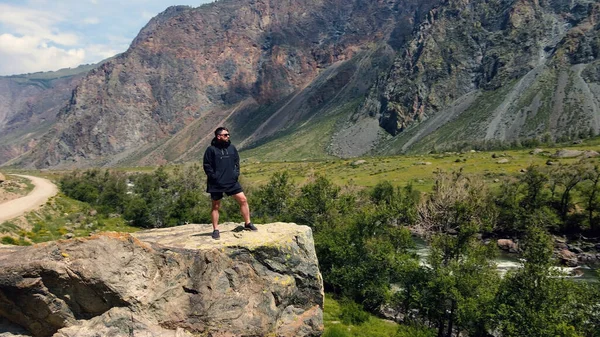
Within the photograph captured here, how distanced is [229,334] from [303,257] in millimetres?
3800

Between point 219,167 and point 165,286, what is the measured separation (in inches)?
182

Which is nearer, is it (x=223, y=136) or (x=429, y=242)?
(x=223, y=136)

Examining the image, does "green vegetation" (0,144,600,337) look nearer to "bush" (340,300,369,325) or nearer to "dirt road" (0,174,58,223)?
"bush" (340,300,369,325)

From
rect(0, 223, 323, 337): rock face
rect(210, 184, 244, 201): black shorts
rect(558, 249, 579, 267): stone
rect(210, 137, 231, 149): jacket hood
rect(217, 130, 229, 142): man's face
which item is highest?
rect(217, 130, 229, 142): man's face

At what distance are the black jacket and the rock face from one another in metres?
1.85

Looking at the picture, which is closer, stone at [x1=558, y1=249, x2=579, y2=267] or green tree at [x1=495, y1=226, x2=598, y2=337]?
green tree at [x1=495, y1=226, x2=598, y2=337]

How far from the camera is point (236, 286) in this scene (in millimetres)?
12961

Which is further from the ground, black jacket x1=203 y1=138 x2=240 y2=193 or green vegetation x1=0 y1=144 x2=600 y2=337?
black jacket x1=203 y1=138 x2=240 y2=193

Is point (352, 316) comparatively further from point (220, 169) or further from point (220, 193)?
point (220, 169)

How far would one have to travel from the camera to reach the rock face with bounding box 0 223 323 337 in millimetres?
10859

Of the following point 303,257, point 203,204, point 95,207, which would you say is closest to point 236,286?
point 303,257

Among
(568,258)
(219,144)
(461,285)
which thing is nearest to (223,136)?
(219,144)


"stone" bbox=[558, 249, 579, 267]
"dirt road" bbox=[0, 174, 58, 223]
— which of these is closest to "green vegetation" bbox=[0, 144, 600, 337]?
"dirt road" bbox=[0, 174, 58, 223]

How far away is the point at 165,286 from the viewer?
12.0 metres
